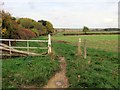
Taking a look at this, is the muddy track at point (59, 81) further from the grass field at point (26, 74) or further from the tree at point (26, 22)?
the tree at point (26, 22)

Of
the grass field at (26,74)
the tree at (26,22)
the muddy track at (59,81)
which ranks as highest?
the tree at (26,22)

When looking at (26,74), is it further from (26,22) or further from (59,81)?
(26,22)

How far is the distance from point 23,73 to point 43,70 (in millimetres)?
1009

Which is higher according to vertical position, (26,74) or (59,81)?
(26,74)

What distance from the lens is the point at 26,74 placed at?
10094 millimetres

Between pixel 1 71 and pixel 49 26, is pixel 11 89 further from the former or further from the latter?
pixel 49 26

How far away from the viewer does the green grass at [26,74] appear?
9.22m

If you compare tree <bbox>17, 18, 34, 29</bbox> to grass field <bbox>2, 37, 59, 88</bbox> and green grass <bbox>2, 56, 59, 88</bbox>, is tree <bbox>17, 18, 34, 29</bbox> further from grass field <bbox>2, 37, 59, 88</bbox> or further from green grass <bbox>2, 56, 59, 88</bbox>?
green grass <bbox>2, 56, 59, 88</bbox>

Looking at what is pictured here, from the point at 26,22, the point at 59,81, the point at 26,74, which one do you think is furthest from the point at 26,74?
the point at 26,22

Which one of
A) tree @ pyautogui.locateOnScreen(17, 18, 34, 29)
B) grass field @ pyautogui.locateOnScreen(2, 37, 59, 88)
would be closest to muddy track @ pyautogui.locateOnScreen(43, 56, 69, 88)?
grass field @ pyautogui.locateOnScreen(2, 37, 59, 88)

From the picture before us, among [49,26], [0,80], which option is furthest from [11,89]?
[49,26]

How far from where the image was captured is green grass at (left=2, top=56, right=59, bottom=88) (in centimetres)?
922

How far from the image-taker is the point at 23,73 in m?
10.2

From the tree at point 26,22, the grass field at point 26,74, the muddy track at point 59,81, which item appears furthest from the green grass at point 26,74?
the tree at point 26,22
